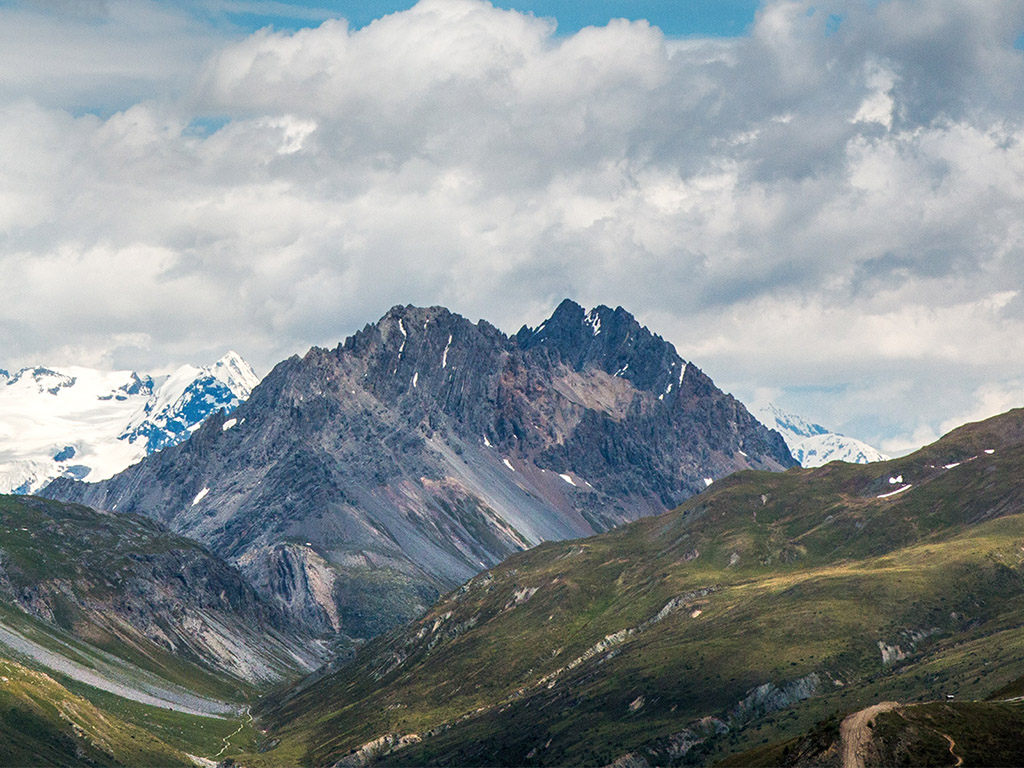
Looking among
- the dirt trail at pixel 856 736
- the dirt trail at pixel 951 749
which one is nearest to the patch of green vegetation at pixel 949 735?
the dirt trail at pixel 951 749

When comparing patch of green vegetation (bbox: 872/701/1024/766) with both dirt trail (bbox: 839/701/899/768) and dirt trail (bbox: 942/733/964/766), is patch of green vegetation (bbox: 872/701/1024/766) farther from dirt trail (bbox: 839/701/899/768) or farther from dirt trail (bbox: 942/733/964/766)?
dirt trail (bbox: 839/701/899/768)

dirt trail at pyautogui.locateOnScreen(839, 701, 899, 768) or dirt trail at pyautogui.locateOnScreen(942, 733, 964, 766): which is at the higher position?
dirt trail at pyautogui.locateOnScreen(839, 701, 899, 768)

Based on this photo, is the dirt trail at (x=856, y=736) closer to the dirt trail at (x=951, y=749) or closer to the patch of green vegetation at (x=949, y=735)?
the patch of green vegetation at (x=949, y=735)

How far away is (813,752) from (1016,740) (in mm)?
27118

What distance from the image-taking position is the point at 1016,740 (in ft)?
607

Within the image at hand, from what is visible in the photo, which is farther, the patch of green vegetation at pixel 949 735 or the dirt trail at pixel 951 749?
the patch of green vegetation at pixel 949 735

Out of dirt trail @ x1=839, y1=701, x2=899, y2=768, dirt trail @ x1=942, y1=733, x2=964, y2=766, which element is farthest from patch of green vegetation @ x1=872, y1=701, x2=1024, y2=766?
dirt trail @ x1=839, y1=701, x2=899, y2=768

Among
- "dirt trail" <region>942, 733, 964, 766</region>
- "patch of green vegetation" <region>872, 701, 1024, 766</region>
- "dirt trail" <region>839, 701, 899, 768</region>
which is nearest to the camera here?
→ "dirt trail" <region>942, 733, 964, 766</region>

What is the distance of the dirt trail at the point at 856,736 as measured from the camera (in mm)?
186000

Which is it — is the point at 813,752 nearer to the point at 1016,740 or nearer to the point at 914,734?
the point at 914,734

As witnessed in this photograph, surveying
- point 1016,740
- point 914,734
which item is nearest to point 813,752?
point 914,734

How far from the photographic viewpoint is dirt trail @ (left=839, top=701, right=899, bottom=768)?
186 metres

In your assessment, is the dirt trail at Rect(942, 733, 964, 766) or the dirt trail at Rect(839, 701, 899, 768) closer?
the dirt trail at Rect(942, 733, 964, 766)

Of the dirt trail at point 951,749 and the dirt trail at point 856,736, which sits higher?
the dirt trail at point 856,736
